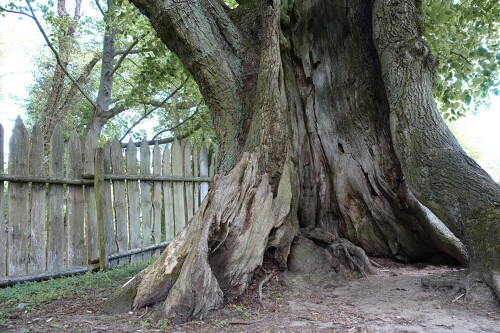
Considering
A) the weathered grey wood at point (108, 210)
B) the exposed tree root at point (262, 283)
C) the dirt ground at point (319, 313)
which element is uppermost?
the weathered grey wood at point (108, 210)

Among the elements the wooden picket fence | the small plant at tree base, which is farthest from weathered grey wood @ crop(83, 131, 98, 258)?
the small plant at tree base

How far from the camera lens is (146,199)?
23.8 feet

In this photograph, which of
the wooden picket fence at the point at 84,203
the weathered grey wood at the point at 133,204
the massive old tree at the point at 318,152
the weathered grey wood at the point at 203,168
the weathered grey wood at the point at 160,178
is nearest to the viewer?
the massive old tree at the point at 318,152

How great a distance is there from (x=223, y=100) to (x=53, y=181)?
2688 millimetres

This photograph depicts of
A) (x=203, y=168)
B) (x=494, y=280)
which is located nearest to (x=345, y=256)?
(x=494, y=280)

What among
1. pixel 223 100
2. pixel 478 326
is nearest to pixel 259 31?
pixel 223 100

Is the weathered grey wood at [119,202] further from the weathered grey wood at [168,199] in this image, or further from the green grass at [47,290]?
the green grass at [47,290]

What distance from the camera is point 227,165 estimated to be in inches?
184

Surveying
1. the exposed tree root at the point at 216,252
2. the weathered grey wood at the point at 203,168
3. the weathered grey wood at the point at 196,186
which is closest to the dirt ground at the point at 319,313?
the exposed tree root at the point at 216,252

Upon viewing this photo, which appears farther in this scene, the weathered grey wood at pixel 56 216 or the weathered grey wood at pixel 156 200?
the weathered grey wood at pixel 156 200

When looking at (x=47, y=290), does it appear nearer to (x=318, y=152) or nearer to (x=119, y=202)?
(x=119, y=202)

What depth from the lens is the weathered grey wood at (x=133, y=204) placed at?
692cm

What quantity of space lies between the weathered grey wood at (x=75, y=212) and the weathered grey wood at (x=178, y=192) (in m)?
2.06

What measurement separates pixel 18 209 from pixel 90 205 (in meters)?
1.12
